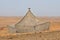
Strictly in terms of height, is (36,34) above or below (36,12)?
below

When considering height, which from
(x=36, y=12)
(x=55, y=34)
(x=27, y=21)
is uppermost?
(x=36, y=12)

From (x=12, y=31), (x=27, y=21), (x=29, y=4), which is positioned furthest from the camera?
(x=29, y=4)

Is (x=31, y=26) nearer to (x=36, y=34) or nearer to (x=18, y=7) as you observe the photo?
(x=36, y=34)

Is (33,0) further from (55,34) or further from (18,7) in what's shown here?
(55,34)

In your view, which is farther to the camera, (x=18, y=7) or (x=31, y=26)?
(x=18, y=7)

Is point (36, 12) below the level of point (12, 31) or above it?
above

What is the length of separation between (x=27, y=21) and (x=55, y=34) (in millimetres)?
346

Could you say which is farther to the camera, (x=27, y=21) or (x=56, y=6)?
(x=56, y=6)

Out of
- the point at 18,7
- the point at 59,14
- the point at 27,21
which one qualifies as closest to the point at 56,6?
the point at 59,14

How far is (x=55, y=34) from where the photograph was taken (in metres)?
1.89

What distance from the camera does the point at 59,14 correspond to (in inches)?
111

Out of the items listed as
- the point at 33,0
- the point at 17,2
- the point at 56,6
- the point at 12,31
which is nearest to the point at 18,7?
the point at 17,2

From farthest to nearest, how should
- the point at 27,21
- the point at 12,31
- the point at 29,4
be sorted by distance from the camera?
the point at 29,4 → the point at 27,21 → the point at 12,31

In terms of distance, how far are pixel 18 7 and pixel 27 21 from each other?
0.82m
